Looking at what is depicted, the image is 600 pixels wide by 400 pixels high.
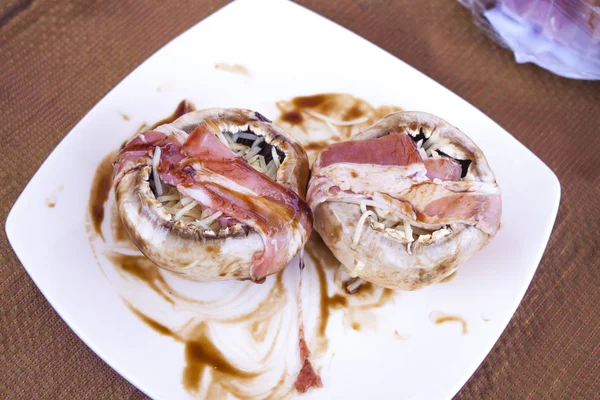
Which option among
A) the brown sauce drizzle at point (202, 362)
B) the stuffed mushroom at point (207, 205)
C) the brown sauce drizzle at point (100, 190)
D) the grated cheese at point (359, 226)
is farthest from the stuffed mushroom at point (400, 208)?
the brown sauce drizzle at point (100, 190)

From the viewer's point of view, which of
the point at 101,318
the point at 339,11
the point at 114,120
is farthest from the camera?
the point at 339,11

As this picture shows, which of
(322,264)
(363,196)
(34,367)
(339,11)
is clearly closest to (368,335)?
(322,264)

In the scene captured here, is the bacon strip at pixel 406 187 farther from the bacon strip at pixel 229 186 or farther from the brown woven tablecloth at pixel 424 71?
the brown woven tablecloth at pixel 424 71

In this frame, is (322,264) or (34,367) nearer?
(34,367)

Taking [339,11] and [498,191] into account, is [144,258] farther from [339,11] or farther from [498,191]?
[339,11]

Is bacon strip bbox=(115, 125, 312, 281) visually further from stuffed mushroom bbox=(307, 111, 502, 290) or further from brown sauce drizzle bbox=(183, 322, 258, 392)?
brown sauce drizzle bbox=(183, 322, 258, 392)

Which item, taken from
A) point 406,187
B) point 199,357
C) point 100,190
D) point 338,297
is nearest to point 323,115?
point 406,187
